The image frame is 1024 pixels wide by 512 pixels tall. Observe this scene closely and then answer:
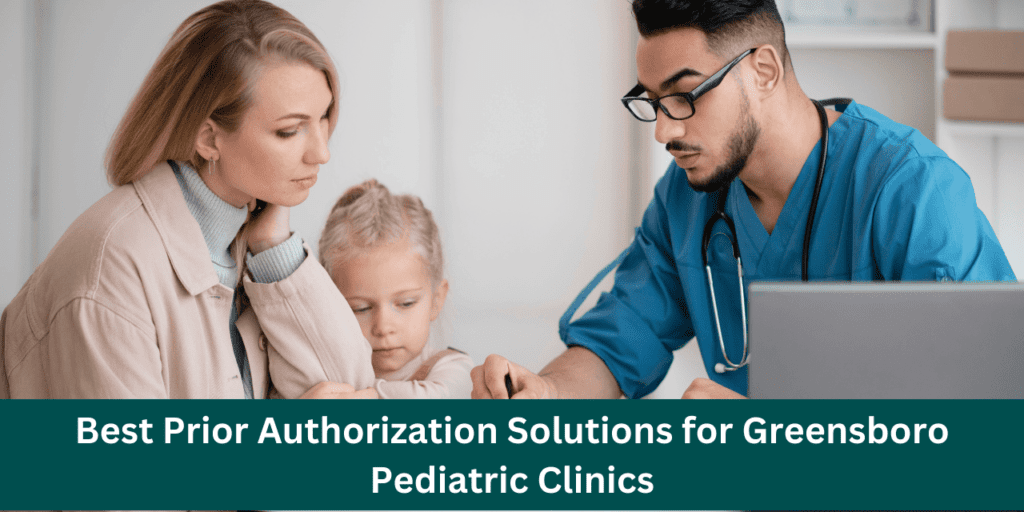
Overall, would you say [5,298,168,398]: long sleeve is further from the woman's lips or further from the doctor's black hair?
the doctor's black hair

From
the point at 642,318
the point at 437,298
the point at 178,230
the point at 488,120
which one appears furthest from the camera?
the point at 488,120

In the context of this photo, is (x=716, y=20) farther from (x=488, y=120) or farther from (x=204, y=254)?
(x=488, y=120)

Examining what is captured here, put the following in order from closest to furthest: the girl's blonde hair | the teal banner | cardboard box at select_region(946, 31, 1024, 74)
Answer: the teal banner
the girl's blonde hair
cardboard box at select_region(946, 31, 1024, 74)

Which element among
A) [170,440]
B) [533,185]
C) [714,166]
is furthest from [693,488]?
[533,185]

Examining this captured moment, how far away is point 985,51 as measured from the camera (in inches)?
79.7

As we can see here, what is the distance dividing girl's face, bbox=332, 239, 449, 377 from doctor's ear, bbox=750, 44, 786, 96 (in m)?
0.74

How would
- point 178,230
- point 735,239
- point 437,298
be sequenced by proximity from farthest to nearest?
point 437,298
point 735,239
point 178,230

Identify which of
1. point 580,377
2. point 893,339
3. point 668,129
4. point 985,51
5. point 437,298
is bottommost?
point 580,377

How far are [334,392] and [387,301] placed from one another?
42 centimetres

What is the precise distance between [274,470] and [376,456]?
114 millimetres

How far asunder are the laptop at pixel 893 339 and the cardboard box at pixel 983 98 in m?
1.71

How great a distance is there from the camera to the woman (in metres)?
0.92

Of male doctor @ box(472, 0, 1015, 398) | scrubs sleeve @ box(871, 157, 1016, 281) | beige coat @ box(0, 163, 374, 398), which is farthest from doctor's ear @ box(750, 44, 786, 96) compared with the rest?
beige coat @ box(0, 163, 374, 398)

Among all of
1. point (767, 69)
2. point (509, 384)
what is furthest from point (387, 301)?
point (767, 69)
